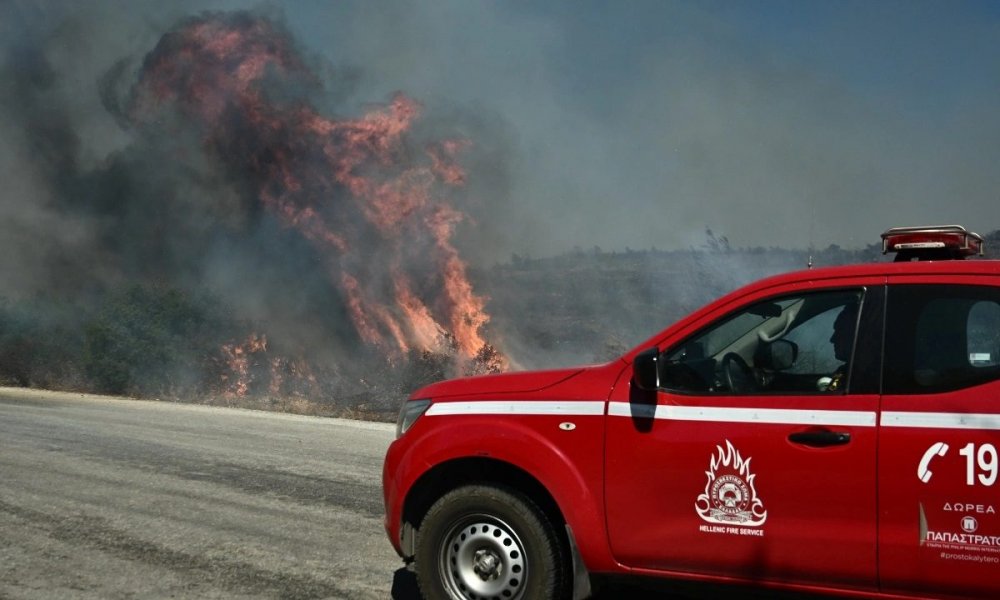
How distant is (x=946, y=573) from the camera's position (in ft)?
12.8

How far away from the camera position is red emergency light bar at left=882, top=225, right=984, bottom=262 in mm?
4562

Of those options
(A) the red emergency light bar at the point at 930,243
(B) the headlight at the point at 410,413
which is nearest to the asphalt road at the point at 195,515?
(B) the headlight at the point at 410,413

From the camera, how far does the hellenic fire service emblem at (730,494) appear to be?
4246 mm

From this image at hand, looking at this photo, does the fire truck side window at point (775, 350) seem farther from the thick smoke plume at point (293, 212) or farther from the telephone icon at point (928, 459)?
the thick smoke plume at point (293, 212)

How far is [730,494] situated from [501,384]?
4.49ft

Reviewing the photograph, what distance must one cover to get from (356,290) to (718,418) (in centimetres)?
2129

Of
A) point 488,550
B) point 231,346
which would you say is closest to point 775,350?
point 488,550

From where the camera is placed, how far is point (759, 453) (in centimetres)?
425

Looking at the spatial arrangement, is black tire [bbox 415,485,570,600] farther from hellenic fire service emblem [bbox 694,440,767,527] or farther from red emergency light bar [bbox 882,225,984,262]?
red emergency light bar [bbox 882,225,984,262]

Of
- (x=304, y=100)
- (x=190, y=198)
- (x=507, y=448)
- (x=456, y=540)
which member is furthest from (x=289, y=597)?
(x=190, y=198)

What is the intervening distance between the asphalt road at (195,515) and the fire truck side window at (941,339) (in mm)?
1241

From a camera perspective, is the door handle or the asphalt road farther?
the asphalt road

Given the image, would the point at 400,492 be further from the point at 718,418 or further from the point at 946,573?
the point at 946,573

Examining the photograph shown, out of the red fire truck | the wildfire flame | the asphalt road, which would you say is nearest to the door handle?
the red fire truck
